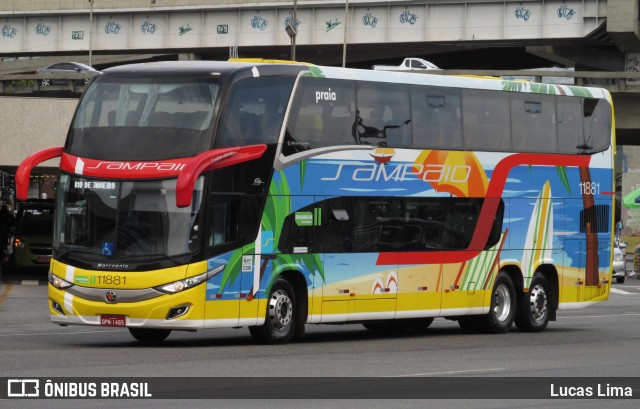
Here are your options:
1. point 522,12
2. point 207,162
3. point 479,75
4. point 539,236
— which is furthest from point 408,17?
point 207,162

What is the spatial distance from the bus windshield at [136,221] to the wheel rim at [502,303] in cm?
741

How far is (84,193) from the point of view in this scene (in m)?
20.1

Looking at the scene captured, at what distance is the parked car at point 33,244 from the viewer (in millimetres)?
44094

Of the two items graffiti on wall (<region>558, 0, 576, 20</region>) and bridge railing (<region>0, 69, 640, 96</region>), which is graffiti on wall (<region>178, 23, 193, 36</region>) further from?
graffiti on wall (<region>558, 0, 576, 20</region>)

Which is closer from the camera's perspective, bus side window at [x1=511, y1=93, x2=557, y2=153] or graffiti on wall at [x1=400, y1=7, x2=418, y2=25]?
bus side window at [x1=511, y1=93, x2=557, y2=153]

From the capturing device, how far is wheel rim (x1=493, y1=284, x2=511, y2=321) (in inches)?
1001

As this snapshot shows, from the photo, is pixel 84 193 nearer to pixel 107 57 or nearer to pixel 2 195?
pixel 2 195

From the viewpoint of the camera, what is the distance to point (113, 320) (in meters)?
19.5

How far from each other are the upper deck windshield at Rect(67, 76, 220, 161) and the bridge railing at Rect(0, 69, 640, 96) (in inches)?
1299

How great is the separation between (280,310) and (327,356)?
217 cm

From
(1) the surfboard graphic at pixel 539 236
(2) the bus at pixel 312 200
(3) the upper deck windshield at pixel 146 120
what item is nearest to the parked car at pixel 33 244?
(2) the bus at pixel 312 200

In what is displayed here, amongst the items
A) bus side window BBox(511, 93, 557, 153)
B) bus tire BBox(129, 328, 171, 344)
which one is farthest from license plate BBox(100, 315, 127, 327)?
bus side window BBox(511, 93, 557, 153)

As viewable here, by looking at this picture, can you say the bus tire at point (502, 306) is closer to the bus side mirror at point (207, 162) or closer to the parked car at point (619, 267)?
the bus side mirror at point (207, 162)

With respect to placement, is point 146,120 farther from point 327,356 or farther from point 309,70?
A: point 327,356
